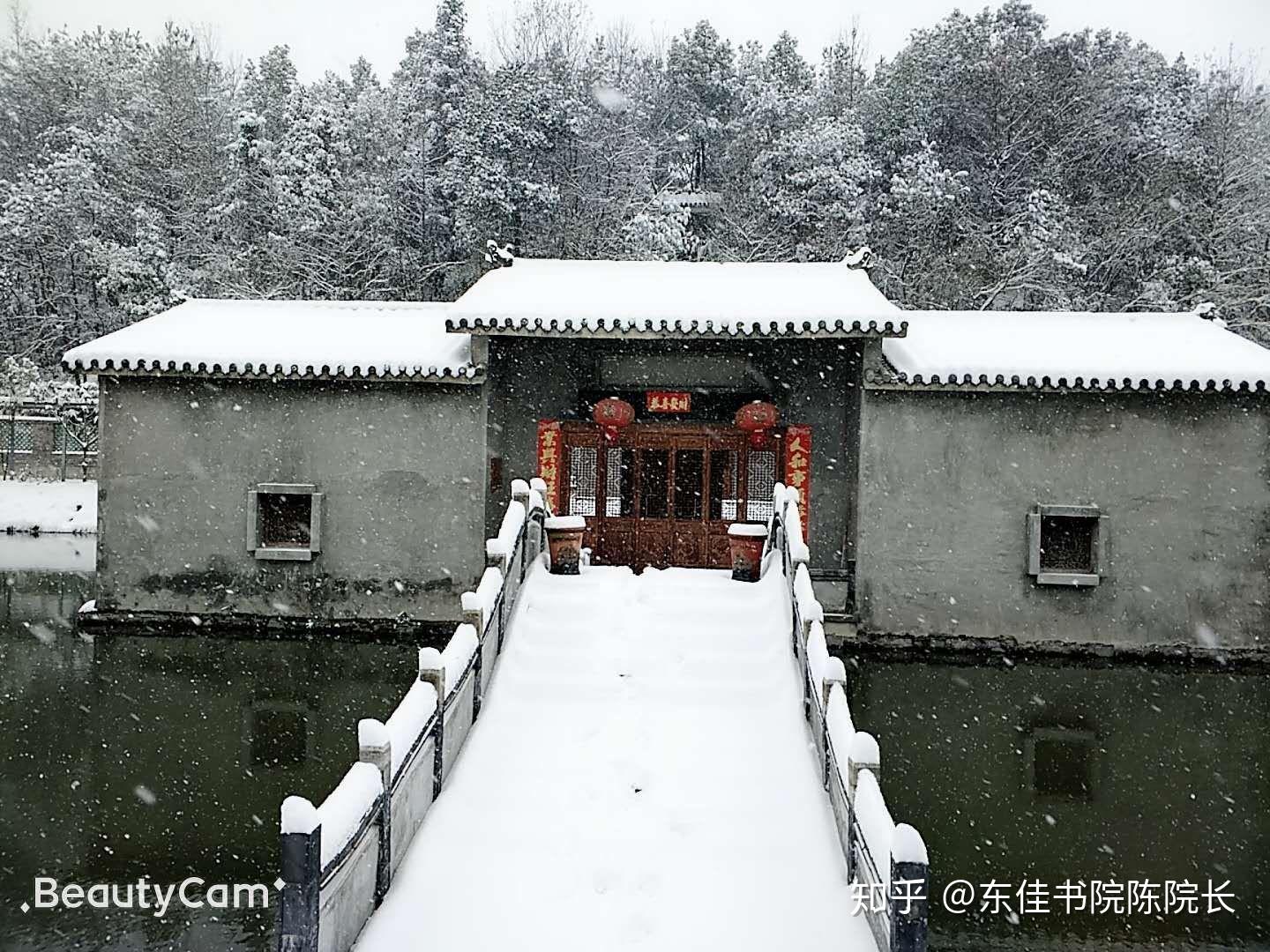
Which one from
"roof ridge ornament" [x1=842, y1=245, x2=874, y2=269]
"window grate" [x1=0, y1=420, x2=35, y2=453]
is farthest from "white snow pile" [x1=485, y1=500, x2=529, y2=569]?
"window grate" [x1=0, y1=420, x2=35, y2=453]

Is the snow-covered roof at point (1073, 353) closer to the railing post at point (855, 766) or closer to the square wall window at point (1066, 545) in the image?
the square wall window at point (1066, 545)

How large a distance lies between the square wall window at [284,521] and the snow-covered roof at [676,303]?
10.5 ft

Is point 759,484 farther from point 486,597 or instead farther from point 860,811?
point 860,811

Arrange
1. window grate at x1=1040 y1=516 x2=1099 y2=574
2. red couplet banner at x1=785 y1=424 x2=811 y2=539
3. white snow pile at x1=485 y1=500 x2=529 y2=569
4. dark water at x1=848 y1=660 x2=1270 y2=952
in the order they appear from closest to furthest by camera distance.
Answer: dark water at x1=848 y1=660 x2=1270 y2=952
white snow pile at x1=485 y1=500 x2=529 y2=569
window grate at x1=1040 y1=516 x2=1099 y2=574
red couplet banner at x1=785 y1=424 x2=811 y2=539

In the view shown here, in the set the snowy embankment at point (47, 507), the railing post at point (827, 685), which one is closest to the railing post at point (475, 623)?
the railing post at point (827, 685)

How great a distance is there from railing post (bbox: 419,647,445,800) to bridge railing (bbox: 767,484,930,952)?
2.53 m

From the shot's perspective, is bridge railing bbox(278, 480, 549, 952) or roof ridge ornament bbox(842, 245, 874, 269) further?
roof ridge ornament bbox(842, 245, 874, 269)

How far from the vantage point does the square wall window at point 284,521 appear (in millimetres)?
14430

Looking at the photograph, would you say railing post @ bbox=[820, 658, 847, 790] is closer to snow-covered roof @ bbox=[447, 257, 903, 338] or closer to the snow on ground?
the snow on ground

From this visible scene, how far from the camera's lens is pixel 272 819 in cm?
830

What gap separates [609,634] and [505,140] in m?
21.7

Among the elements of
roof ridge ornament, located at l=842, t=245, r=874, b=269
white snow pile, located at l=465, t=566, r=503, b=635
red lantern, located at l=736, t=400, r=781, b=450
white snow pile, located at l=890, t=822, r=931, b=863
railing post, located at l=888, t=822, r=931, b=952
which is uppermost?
roof ridge ornament, located at l=842, t=245, r=874, b=269

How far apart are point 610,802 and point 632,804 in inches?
5.9

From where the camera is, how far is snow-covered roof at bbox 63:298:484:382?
1405 centimetres
